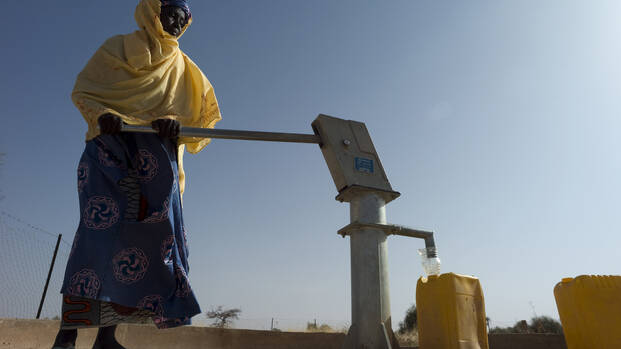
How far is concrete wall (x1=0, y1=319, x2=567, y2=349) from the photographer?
3.34 metres

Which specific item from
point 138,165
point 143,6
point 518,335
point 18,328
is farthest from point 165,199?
point 518,335

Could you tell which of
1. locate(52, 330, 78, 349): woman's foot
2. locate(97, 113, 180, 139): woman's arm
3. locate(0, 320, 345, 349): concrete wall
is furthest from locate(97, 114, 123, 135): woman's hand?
locate(0, 320, 345, 349): concrete wall

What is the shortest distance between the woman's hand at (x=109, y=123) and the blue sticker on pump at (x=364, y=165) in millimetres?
1547

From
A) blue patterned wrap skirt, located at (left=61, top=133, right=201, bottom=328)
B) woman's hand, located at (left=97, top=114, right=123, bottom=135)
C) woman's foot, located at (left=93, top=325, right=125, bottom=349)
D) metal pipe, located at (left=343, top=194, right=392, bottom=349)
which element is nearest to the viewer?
metal pipe, located at (left=343, top=194, right=392, bottom=349)

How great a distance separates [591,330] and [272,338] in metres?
2.70

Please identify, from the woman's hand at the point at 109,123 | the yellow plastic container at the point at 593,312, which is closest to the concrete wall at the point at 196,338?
the yellow plastic container at the point at 593,312

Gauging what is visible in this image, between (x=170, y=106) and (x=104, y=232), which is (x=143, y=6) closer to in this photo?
(x=170, y=106)

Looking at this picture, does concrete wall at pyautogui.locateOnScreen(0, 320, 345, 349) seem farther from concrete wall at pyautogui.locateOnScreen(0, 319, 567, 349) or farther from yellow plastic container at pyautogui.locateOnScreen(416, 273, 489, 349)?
yellow plastic container at pyautogui.locateOnScreen(416, 273, 489, 349)

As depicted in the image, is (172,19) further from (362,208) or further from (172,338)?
(172,338)

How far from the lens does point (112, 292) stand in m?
2.36

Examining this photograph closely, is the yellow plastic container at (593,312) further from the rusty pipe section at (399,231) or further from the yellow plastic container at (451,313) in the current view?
the rusty pipe section at (399,231)

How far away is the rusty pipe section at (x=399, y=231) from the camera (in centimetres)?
239

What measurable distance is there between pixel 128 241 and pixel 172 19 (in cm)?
171

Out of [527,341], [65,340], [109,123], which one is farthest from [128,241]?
[527,341]
